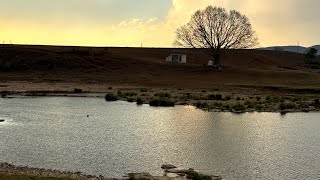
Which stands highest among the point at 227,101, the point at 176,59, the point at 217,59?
the point at 176,59

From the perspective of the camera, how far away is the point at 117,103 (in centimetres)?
6581

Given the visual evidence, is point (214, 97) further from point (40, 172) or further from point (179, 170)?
point (40, 172)

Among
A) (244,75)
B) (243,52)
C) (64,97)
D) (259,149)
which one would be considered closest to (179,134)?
(259,149)

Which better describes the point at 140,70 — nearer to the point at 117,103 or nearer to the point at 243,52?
the point at 117,103

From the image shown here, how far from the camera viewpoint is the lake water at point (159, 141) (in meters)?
28.7

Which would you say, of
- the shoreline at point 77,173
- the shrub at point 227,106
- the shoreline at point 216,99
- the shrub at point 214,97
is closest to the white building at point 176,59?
the shoreline at point 216,99

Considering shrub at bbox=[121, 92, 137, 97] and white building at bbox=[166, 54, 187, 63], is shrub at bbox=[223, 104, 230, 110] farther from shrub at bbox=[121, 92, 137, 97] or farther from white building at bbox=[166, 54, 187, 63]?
white building at bbox=[166, 54, 187, 63]

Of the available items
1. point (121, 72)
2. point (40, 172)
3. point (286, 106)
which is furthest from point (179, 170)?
point (121, 72)

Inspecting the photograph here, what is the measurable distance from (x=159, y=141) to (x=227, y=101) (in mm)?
33061

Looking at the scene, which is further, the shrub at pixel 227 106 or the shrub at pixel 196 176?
the shrub at pixel 227 106

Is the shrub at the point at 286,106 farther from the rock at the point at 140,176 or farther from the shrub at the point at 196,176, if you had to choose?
the rock at the point at 140,176

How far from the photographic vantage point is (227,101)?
68.2 meters

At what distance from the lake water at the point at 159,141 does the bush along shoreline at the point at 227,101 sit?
444 cm

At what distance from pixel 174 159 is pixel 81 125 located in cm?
1597
